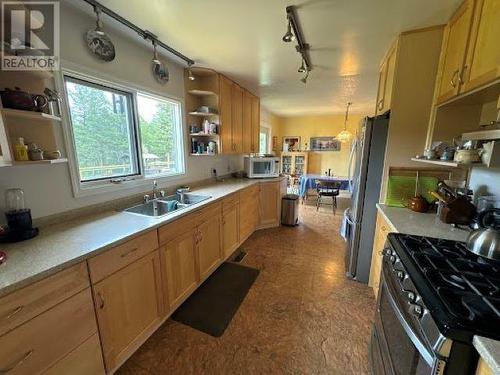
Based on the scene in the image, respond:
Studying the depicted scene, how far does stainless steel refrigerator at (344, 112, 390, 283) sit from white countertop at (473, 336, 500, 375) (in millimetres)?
1647

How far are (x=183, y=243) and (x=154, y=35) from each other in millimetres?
1812

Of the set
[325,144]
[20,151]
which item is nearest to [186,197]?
[20,151]

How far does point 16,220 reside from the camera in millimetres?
1202

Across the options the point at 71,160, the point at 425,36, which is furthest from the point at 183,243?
the point at 425,36

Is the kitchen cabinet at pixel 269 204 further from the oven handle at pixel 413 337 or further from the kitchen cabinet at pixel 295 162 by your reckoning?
the kitchen cabinet at pixel 295 162


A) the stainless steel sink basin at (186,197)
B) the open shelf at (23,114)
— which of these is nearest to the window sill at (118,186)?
the stainless steel sink basin at (186,197)

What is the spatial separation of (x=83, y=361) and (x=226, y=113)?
2822mm

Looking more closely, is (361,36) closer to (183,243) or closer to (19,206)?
(183,243)

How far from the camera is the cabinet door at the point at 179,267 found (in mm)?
1677

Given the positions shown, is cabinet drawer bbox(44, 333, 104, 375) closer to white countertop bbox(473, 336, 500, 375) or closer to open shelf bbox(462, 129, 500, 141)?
white countertop bbox(473, 336, 500, 375)

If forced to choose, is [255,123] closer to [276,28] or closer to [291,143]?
[276,28]

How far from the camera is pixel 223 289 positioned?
218 centimetres

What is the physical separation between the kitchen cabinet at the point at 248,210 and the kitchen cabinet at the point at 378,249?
1.64 metres

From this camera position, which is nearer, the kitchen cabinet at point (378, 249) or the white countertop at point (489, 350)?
the white countertop at point (489, 350)
